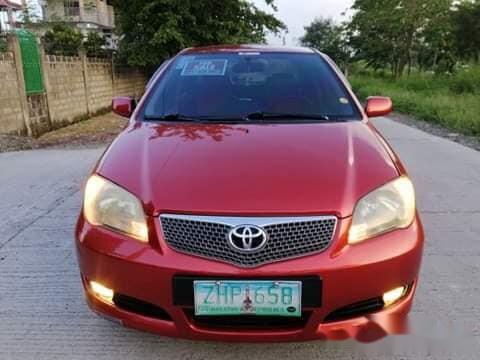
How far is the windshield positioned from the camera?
2775 mm

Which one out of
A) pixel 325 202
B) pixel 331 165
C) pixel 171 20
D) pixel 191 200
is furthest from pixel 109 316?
pixel 171 20

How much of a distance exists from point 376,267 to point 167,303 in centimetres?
83

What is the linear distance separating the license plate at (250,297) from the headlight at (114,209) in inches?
13.0

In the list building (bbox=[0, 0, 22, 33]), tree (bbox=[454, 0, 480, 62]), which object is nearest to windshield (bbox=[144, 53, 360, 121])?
building (bbox=[0, 0, 22, 33])

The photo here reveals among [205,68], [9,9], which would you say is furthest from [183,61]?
[9,9]

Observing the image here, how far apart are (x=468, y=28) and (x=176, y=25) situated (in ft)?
58.8

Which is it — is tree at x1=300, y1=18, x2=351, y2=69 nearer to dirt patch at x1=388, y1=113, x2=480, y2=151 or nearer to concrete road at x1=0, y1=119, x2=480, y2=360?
dirt patch at x1=388, y1=113, x2=480, y2=151

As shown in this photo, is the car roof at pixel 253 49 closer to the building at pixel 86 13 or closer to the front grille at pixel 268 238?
the front grille at pixel 268 238

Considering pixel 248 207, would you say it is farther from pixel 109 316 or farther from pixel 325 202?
pixel 109 316

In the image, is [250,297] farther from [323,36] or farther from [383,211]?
[323,36]

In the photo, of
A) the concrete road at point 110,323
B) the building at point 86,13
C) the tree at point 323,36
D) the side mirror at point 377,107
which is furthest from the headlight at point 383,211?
the tree at point 323,36

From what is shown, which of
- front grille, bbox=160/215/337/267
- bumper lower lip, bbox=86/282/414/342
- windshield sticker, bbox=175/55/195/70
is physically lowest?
bumper lower lip, bbox=86/282/414/342

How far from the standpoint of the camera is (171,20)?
1450 centimetres

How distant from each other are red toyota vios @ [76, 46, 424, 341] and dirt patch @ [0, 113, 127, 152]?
5514mm
